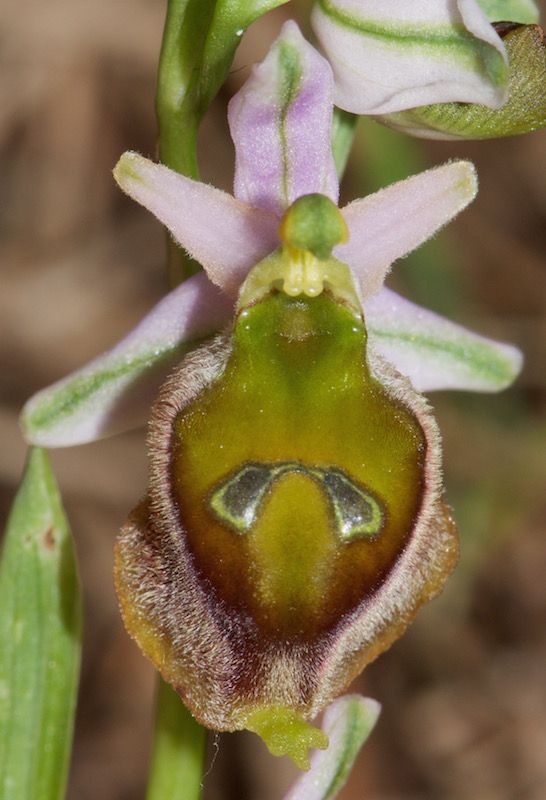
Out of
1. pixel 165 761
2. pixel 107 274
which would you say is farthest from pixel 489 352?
pixel 107 274

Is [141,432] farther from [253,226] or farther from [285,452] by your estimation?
[285,452]

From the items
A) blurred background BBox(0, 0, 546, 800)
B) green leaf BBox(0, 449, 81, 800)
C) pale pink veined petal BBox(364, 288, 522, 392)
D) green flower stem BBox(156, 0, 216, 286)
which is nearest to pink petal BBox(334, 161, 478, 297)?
pale pink veined petal BBox(364, 288, 522, 392)

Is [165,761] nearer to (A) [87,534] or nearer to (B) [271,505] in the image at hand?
(B) [271,505]

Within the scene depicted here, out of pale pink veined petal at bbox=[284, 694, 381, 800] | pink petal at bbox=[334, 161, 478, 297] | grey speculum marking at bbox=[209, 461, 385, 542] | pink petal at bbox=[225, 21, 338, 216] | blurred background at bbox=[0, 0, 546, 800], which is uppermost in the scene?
pink petal at bbox=[225, 21, 338, 216]

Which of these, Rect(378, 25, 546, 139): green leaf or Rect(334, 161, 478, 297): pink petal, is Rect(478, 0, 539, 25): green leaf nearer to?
Rect(378, 25, 546, 139): green leaf

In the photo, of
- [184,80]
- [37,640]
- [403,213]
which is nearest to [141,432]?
[37,640]

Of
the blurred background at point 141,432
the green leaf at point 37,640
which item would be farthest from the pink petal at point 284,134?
the blurred background at point 141,432
